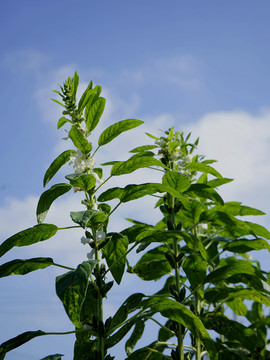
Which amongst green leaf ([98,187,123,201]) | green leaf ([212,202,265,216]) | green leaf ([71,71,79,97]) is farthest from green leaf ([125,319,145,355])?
green leaf ([71,71,79,97])

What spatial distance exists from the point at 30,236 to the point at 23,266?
13cm

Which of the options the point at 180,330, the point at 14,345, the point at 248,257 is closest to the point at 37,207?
the point at 14,345

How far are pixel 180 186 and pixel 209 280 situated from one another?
0.48 m

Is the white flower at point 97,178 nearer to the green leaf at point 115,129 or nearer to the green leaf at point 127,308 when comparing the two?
the green leaf at point 115,129

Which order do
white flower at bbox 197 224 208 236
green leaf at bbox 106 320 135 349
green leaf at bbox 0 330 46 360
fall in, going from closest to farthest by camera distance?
A: green leaf at bbox 0 330 46 360
green leaf at bbox 106 320 135 349
white flower at bbox 197 224 208 236

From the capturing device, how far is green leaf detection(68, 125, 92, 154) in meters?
1.75

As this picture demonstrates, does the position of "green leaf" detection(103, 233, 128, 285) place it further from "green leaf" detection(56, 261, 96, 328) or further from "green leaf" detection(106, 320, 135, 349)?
"green leaf" detection(56, 261, 96, 328)

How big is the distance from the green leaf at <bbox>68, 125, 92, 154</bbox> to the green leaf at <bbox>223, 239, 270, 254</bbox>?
1.05 metres

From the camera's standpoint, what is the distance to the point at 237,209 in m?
2.37

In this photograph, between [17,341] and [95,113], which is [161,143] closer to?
[95,113]

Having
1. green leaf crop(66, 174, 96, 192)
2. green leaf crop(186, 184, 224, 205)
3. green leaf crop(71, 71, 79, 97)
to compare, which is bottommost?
green leaf crop(66, 174, 96, 192)

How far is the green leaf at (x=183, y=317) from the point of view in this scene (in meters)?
1.67

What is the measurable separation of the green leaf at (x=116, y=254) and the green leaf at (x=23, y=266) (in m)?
0.24

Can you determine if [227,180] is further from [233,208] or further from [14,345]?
[14,345]
